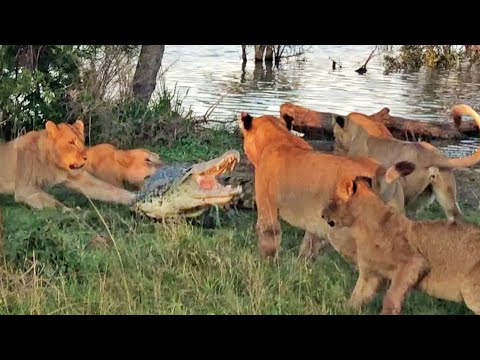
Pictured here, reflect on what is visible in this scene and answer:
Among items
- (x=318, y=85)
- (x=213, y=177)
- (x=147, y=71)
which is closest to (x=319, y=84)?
(x=318, y=85)

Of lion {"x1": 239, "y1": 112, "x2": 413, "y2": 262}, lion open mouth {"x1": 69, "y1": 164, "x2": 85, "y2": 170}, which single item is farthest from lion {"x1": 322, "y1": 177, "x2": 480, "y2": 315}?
lion open mouth {"x1": 69, "y1": 164, "x2": 85, "y2": 170}

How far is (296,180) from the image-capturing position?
4.92m

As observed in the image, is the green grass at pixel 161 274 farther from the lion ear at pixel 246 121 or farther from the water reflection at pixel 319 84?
the water reflection at pixel 319 84

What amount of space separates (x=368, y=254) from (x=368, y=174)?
1.64ft

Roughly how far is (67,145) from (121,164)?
0.44m

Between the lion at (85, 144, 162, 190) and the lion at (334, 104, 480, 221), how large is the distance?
121 cm

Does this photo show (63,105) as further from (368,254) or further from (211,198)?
(368,254)

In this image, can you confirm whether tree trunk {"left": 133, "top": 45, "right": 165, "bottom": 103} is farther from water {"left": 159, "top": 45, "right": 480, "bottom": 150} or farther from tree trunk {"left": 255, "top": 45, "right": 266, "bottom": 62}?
tree trunk {"left": 255, "top": 45, "right": 266, "bottom": 62}

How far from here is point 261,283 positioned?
4617 millimetres

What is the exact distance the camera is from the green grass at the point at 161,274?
4535 mm

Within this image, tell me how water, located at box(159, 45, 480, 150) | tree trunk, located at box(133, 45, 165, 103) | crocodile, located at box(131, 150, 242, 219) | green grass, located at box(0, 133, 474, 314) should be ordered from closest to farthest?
green grass, located at box(0, 133, 474, 314), crocodile, located at box(131, 150, 242, 219), water, located at box(159, 45, 480, 150), tree trunk, located at box(133, 45, 165, 103)

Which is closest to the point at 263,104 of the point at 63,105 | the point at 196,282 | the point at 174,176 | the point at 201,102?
the point at 201,102

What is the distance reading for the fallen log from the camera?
236 inches

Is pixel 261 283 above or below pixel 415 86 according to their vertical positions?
below
